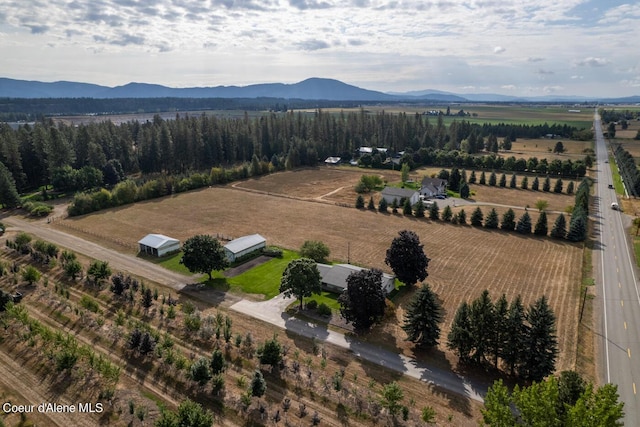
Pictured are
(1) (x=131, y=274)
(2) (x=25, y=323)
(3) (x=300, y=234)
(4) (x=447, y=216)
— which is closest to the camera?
(2) (x=25, y=323)

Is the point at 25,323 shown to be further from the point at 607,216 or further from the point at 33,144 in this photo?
the point at 607,216

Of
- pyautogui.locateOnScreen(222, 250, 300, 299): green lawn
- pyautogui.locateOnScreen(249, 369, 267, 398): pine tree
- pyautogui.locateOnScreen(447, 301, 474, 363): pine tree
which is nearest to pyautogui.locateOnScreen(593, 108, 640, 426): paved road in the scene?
pyautogui.locateOnScreen(447, 301, 474, 363): pine tree

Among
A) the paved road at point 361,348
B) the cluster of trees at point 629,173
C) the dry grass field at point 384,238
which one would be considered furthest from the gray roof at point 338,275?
the cluster of trees at point 629,173

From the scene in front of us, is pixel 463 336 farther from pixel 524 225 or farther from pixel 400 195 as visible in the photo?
pixel 400 195

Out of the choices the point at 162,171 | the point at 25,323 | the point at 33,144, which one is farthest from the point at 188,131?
the point at 25,323

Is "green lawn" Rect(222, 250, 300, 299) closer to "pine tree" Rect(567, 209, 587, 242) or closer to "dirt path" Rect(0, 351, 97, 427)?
"dirt path" Rect(0, 351, 97, 427)

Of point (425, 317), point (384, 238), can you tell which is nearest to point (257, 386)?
point (425, 317)
